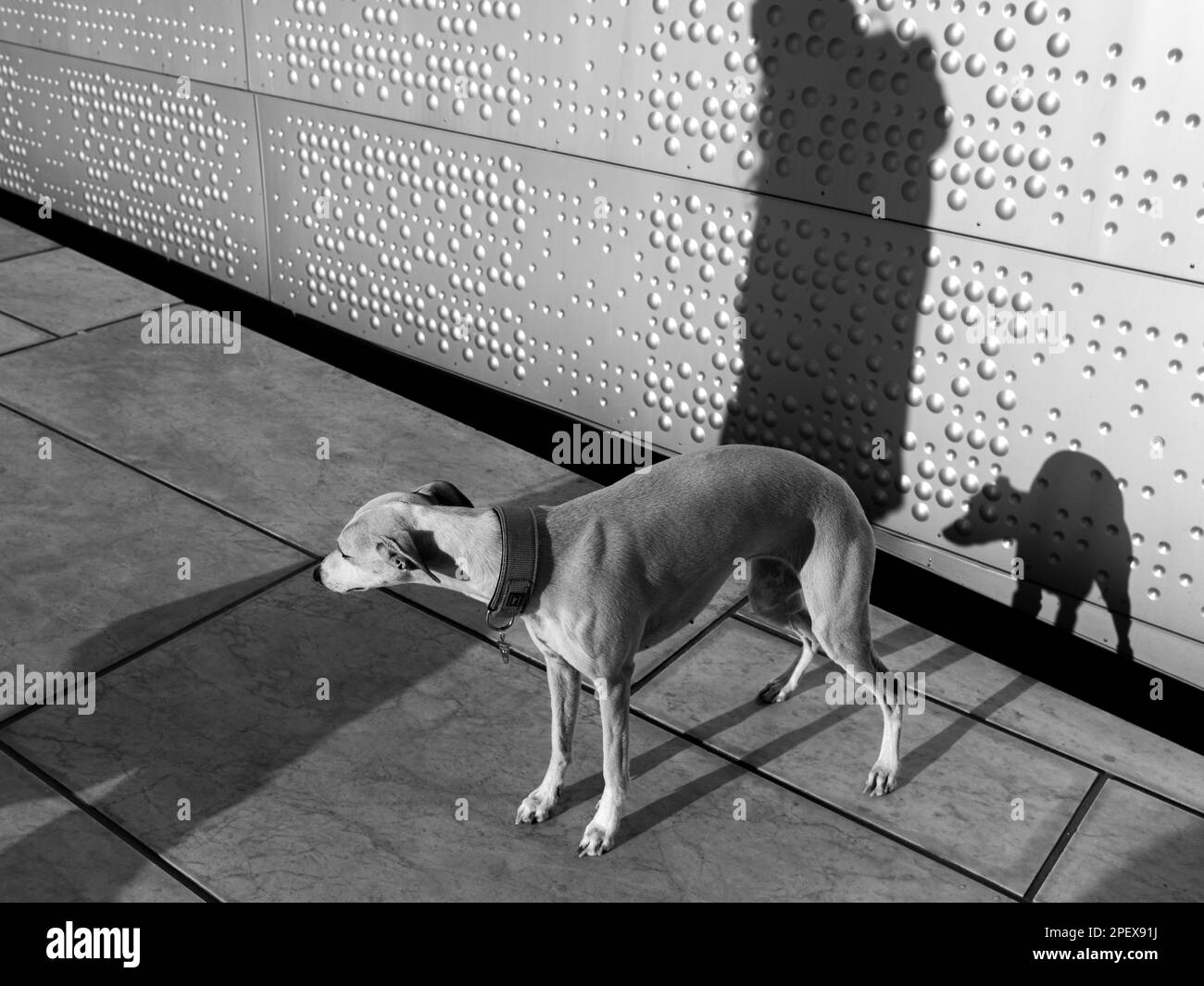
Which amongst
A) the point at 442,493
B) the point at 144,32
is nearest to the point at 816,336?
the point at 442,493

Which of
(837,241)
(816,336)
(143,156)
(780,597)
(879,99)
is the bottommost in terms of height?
(780,597)

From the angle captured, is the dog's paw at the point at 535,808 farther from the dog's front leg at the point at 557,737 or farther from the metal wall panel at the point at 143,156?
the metal wall panel at the point at 143,156

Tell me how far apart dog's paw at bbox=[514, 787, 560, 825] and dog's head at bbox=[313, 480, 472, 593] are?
76cm

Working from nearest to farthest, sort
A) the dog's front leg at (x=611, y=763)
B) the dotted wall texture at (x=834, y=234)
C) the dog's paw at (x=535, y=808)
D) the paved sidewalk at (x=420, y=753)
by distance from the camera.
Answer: the dog's front leg at (x=611, y=763) < the paved sidewalk at (x=420, y=753) < the dog's paw at (x=535, y=808) < the dotted wall texture at (x=834, y=234)

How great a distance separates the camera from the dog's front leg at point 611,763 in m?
3.27

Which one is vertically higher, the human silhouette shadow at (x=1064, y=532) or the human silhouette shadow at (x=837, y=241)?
the human silhouette shadow at (x=837, y=241)

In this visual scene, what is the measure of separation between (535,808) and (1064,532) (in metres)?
2.07

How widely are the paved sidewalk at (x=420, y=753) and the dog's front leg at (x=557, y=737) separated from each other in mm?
60

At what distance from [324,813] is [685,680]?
1294mm

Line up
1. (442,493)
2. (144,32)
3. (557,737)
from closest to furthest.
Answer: (442,493), (557,737), (144,32)

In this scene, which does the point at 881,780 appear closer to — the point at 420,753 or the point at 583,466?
the point at 420,753

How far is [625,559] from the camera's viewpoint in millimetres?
3186

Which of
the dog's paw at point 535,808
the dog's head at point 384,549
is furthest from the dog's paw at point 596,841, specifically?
the dog's head at point 384,549
